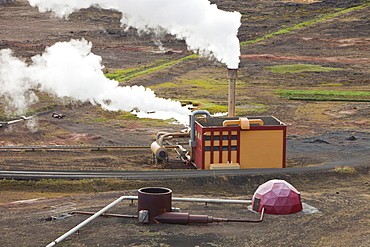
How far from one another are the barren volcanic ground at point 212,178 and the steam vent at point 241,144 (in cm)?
566

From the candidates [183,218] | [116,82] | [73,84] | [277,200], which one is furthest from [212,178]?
[73,84]

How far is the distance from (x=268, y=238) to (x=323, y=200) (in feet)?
45.4

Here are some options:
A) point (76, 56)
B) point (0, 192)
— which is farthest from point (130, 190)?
point (76, 56)

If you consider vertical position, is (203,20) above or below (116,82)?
above

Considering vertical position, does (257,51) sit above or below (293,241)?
above

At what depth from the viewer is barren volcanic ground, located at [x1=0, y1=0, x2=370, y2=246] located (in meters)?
49.5

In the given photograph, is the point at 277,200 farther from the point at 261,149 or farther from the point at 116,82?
the point at 116,82

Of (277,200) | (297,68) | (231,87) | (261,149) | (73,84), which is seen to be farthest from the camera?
(297,68)

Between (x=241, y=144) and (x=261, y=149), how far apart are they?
2802 millimetres

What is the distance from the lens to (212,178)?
69312mm

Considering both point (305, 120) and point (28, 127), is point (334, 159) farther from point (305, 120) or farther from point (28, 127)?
point (28, 127)

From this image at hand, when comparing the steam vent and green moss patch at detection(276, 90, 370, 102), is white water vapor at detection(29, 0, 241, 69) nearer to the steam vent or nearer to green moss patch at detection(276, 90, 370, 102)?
the steam vent

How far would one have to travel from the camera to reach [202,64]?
17862cm

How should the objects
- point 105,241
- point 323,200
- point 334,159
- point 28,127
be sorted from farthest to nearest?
1. point 28,127
2. point 334,159
3. point 323,200
4. point 105,241
